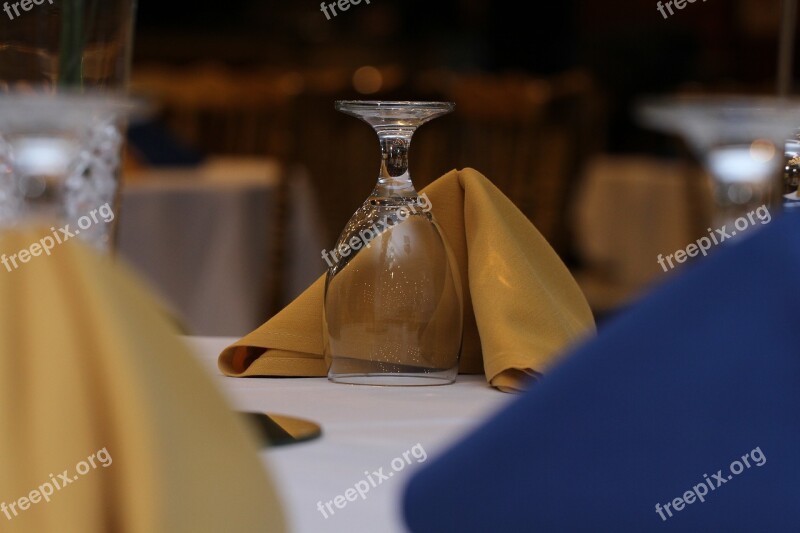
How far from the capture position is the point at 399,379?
3.14 ft

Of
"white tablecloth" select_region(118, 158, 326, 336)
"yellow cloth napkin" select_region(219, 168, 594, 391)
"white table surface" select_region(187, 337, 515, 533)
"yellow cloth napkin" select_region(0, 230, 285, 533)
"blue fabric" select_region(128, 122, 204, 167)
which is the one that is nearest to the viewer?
"yellow cloth napkin" select_region(0, 230, 285, 533)

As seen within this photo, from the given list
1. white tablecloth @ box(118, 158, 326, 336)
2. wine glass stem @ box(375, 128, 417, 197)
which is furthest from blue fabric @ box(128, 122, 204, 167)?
wine glass stem @ box(375, 128, 417, 197)

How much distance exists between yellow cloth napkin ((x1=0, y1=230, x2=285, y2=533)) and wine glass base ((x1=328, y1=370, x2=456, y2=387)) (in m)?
0.47

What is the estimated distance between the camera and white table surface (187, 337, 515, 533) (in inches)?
23.0

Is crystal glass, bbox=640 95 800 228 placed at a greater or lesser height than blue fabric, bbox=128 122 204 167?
greater

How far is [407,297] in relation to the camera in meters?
0.96

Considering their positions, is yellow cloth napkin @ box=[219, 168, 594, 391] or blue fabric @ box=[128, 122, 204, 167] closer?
yellow cloth napkin @ box=[219, 168, 594, 391]

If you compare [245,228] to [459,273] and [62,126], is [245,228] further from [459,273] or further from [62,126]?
[62,126]

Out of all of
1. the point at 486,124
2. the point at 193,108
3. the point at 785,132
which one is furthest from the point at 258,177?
the point at 785,132

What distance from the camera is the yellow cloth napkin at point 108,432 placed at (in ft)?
1.47

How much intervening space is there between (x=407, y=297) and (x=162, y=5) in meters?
8.28

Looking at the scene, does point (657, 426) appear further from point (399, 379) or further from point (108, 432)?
point (399, 379)

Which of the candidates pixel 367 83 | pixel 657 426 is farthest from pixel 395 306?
pixel 367 83

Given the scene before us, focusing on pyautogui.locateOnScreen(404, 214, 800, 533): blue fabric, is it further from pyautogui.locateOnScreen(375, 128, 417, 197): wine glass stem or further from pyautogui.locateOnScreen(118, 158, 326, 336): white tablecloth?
pyautogui.locateOnScreen(118, 158, 326, 336): white tablecloth
